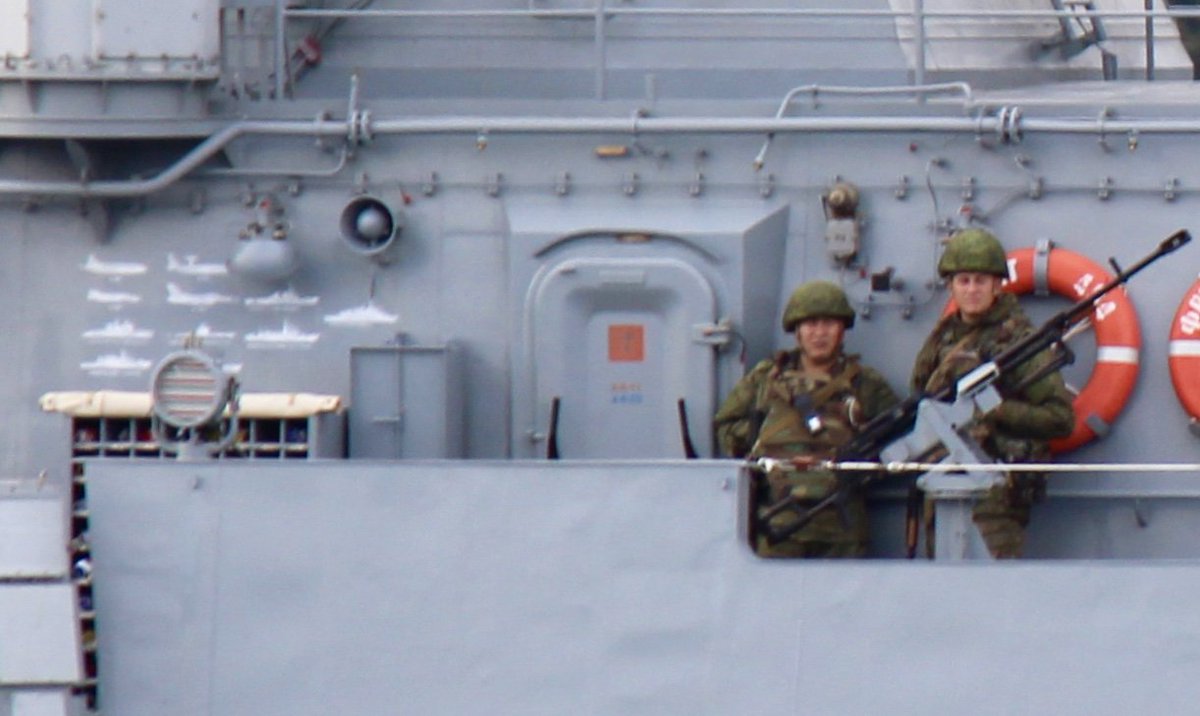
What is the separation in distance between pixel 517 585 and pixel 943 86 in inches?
83.2

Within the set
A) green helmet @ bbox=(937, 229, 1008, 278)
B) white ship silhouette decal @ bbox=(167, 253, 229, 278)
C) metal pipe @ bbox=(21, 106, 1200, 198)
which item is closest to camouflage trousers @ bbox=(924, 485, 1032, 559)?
green helmet @ bbox=(937, 229, 1008, 278)

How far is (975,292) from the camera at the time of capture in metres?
6.90

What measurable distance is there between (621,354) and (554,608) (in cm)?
114

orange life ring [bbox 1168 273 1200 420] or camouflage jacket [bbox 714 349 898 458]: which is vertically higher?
orange life ring [bbox 1168 273 1200 420]

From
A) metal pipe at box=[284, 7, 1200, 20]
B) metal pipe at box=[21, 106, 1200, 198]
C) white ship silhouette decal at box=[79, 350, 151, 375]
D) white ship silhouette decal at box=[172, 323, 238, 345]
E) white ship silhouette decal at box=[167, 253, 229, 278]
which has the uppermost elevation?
metal pipe at box=[284, 7, 1200, 20]

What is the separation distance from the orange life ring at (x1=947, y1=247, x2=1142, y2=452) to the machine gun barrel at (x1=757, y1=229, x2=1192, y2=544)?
0.77ft

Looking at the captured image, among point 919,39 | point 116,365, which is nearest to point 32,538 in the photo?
point 116,365

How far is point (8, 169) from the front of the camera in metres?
7.58

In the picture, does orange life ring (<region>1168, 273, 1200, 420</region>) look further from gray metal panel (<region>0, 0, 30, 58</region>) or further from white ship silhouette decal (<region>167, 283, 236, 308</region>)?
gray metal panel (<region>0, 0, 30, 58</region>)

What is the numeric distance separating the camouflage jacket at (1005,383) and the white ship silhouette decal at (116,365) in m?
2.48

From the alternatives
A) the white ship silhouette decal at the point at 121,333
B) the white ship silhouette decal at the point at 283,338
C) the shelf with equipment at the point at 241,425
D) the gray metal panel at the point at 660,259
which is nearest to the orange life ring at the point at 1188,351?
the gray metal panel at the point at 660,259

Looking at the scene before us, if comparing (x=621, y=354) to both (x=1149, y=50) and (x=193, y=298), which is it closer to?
(x=193, y=298)

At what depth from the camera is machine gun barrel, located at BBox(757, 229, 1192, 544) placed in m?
6.45

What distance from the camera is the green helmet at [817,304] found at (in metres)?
6.97
